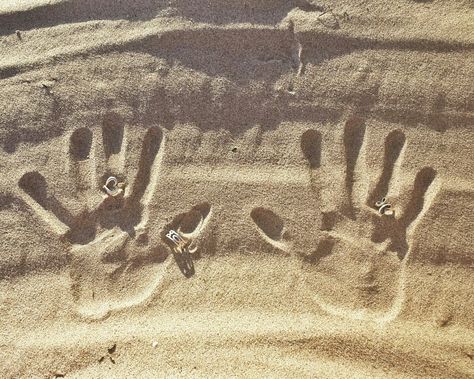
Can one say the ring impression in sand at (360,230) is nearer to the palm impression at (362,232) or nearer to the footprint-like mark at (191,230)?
the palm impression at (362,232)

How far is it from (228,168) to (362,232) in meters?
0.70

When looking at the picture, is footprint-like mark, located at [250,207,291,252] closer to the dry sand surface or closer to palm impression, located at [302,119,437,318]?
the dry sand surface

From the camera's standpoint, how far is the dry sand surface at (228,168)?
98.6 inches

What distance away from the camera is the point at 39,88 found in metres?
2.62

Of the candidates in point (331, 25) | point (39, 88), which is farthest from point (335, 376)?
point (39, 88)

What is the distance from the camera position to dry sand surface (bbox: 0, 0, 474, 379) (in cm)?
250

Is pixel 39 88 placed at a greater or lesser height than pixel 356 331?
greater

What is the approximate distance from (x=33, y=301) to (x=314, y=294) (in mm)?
1316

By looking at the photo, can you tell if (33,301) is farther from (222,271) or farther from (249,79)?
(249,79)

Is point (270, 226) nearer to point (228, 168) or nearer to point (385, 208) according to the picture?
point (228, 168)

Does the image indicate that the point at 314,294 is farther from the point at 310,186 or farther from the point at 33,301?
the point at 33,301

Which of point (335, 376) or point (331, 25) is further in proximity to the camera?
point (331, 25)

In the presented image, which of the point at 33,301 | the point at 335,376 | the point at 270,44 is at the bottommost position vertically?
the point at 335,376

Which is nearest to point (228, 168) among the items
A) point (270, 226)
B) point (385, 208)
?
point (270, 226)
